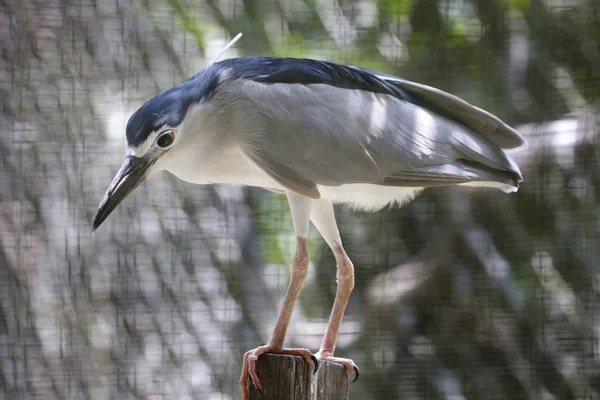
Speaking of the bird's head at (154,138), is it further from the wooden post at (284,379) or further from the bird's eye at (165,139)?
the wooden post at (284,379)

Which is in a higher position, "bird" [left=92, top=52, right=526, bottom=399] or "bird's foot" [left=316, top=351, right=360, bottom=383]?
"bird" [left=92, top=52, right=526, bottom=399]

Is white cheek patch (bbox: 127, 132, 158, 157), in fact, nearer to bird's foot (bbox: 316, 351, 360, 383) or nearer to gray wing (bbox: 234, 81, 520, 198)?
gray wing (bbox: 234, 81, 520, 198)

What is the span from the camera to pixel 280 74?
1229 millimetres

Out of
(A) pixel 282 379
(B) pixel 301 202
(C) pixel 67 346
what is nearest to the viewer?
(A) pixel 282 379

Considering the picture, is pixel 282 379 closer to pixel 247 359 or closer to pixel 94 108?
pixel 247 359

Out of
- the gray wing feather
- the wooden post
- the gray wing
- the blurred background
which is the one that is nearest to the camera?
the wooden post

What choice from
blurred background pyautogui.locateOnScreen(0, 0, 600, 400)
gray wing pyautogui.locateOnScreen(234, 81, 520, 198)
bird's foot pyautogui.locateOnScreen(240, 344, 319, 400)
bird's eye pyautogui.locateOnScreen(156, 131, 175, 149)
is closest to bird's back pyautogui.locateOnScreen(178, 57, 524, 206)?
gray wing pyautogui.locateOnScreen(234, 81, 520, 198)

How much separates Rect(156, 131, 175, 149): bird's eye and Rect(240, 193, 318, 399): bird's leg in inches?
8.4

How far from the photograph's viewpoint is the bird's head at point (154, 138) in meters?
1.09

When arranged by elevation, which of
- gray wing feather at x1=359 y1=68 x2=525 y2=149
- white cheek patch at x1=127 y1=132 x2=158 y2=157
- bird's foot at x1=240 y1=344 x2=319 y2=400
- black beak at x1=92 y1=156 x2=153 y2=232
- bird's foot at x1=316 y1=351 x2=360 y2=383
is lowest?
bird's foot at x1=316 y1=351 x2=360 y2=383

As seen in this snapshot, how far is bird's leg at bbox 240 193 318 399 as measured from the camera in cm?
107

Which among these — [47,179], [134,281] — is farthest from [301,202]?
[47,179]

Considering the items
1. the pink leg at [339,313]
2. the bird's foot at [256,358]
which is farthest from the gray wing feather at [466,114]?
the bird's foot at [256,358]

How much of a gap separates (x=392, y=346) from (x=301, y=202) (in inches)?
32.3
